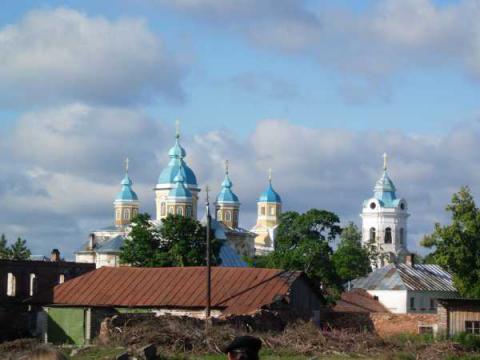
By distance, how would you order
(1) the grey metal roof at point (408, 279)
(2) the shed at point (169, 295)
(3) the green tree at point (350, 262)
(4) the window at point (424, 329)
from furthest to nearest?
(3) the green tree at point (350, 262)
(1) the grey metal roof at point (408, 279)
(4) the window at point (424, 329)
(2) the shed at point (169, 295)

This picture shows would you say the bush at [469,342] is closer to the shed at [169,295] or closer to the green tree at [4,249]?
the shed at [169,295]

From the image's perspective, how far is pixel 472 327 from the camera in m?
37.4

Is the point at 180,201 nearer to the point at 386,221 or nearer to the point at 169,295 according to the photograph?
the point at 386,221

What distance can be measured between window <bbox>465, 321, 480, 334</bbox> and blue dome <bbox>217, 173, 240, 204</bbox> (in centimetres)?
9111

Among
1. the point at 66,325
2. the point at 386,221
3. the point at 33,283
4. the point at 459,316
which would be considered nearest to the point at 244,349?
the point at 66,325

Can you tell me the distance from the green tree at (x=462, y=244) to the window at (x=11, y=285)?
59.0ft

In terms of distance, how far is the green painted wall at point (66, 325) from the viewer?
36219 mm

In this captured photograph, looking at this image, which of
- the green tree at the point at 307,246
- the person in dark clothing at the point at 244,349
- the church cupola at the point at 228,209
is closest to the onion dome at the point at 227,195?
the church cupola at the point at 228,209

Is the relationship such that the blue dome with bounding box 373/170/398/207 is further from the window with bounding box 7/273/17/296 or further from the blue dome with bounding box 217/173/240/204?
the window with bounding box 7/273/17/296

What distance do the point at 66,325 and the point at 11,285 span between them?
1098cm

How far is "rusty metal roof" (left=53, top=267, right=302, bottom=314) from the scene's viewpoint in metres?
38.3

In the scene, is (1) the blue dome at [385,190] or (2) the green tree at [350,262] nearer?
(2) the green tree at [350,262]

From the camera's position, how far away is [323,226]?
241ft

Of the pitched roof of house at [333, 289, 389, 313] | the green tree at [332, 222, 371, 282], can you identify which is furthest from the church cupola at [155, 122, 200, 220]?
the pitched roof of house at [333, 289, 389, 313]
